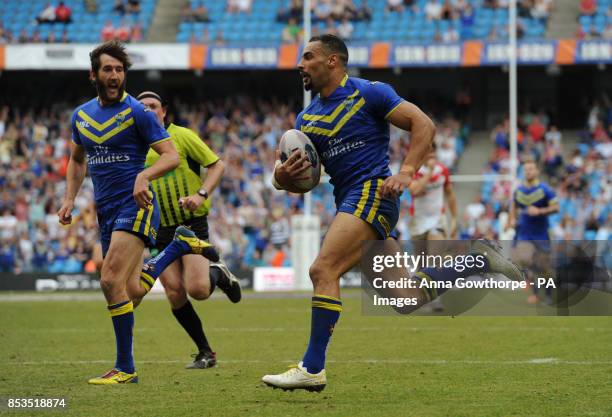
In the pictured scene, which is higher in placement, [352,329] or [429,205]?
[429,205]

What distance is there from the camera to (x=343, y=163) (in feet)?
25.8

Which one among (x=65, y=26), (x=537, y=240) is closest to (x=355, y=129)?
(x=537, y=240)

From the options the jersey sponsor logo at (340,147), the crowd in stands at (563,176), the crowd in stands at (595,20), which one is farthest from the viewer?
the crowd in stands at (595,20)

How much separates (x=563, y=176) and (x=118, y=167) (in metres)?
20.4

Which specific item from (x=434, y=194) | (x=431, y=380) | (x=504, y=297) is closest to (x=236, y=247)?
(x=504, y=297)

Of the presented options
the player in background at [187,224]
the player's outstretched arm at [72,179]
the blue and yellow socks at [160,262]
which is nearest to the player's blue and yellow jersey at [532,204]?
the player in background at [187,224]

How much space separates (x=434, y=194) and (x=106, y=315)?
4.93m

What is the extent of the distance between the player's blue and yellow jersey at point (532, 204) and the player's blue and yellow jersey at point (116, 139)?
9.77 m

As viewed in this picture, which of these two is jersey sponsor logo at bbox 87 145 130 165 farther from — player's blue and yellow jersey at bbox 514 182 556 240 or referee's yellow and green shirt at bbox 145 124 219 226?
player's blue and yellow jersey at bbox 514 182 556 240

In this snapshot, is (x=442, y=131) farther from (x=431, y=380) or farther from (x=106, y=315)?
(x=431, y=380)

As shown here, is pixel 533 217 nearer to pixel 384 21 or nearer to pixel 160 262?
pixel 160 262

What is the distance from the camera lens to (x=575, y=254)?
18.9m

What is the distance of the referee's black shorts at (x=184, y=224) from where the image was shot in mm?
10062

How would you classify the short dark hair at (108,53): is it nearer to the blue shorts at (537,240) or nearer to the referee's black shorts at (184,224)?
the referee's black shorts at (184,224)
